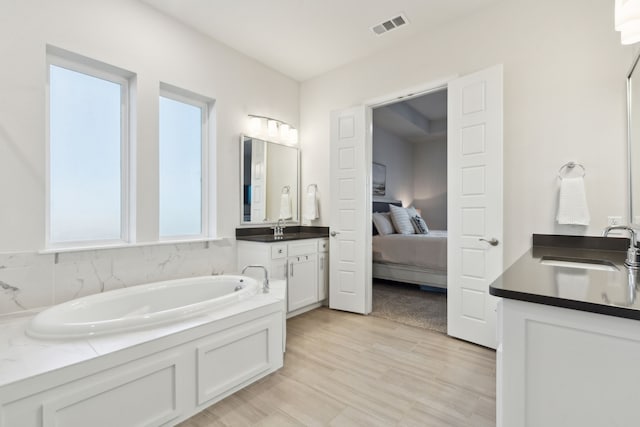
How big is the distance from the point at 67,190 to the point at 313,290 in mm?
2458

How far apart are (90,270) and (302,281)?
1.91 m

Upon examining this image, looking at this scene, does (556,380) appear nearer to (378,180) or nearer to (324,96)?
(324,96)

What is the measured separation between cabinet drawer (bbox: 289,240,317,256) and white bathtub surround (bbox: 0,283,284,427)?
45.1 inches

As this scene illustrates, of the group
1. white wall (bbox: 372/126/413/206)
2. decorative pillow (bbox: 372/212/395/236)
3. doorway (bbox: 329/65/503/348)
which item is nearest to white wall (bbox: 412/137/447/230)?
white wall (bbox: 372/126/413/206)

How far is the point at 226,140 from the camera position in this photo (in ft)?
10.5

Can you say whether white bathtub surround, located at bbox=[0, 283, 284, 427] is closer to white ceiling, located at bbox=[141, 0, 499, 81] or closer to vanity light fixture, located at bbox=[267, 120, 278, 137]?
vanity light fixture, located at bbox=[267, 120, 278, 137]

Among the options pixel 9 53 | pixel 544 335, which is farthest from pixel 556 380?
pixel 9 53

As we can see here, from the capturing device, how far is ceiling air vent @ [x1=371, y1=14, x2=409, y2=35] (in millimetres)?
2816

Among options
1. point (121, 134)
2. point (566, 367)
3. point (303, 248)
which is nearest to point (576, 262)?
point (566, 367)

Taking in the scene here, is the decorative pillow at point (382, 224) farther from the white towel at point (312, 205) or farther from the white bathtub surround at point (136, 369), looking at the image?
the white bathtub surround at point (136, 369)

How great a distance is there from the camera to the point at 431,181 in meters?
7.01

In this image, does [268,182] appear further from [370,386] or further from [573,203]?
[573,203]

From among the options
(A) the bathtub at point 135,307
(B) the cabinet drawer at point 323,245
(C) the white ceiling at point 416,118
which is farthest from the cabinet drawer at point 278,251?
(C) the white ceiling at point 416,118

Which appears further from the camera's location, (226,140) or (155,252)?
(226,140)
